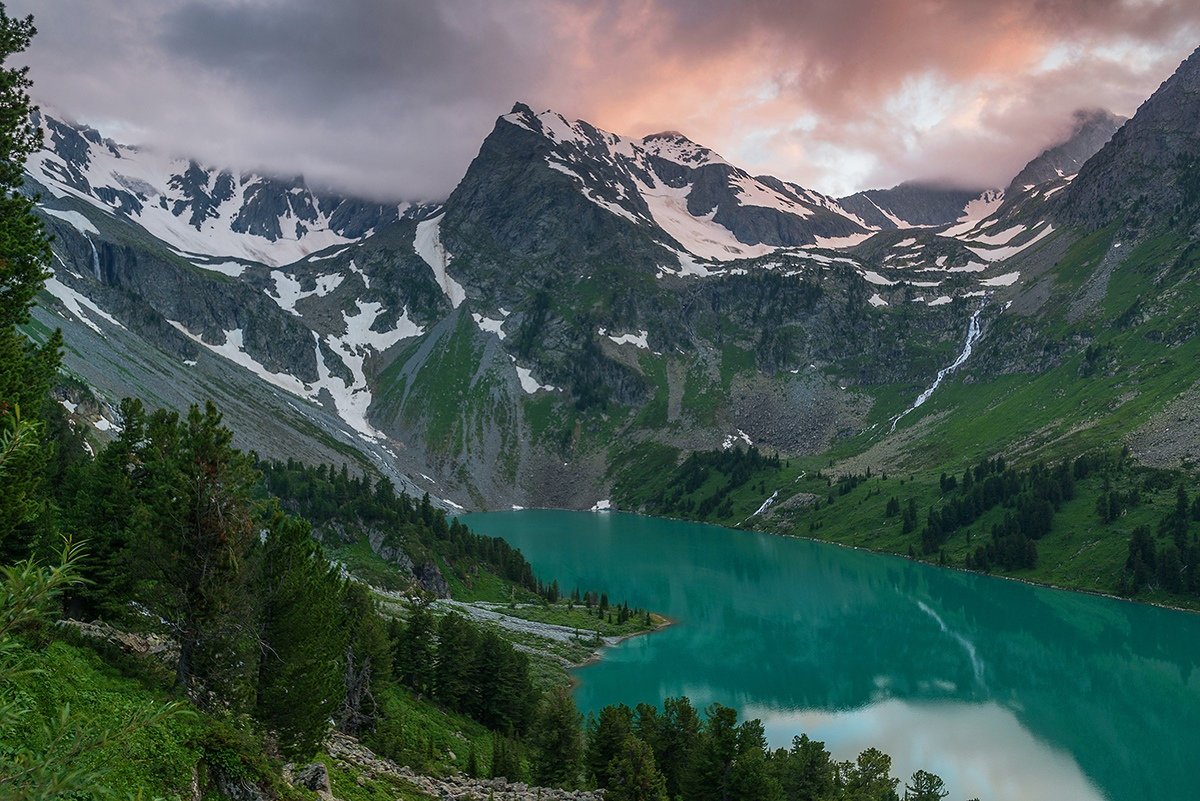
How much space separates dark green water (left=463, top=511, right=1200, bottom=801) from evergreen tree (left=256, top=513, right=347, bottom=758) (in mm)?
50366

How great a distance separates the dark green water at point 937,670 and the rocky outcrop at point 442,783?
3727 centimetres

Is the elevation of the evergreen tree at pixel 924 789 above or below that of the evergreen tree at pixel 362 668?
below

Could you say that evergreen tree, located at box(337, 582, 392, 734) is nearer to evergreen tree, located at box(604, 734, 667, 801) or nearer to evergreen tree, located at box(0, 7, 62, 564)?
evergreen tree, located at box(604, 734, 667, 801)

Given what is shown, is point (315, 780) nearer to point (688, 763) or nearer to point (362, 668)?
point (362, 668)

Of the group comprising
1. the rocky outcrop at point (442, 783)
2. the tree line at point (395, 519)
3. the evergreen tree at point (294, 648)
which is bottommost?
the rocky outcrop at point (442, 783)

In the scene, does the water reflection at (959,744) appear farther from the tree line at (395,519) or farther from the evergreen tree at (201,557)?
the tree line at (395,519)

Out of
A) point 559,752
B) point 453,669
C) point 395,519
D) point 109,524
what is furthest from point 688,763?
point 395,519

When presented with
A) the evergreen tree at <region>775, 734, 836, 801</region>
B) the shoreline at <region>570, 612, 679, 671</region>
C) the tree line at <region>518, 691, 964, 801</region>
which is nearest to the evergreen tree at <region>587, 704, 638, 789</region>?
the tree line at <region>518, 691, 964, 801</region>

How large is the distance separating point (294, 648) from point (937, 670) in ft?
283

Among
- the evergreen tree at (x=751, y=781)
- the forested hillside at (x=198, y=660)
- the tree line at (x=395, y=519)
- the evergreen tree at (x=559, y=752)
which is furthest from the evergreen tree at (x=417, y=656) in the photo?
the tree line at (x=395, y=519)

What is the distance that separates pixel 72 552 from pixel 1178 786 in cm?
7791

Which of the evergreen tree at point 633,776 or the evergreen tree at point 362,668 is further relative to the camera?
the evergreen tree at point 362,668

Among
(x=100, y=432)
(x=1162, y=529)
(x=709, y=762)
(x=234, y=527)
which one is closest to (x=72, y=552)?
(x=234, y=527)

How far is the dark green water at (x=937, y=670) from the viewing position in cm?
6494
